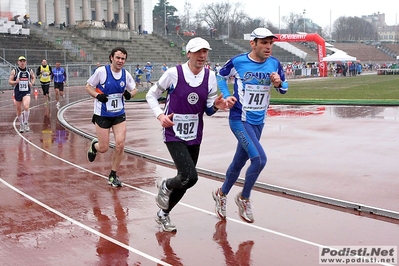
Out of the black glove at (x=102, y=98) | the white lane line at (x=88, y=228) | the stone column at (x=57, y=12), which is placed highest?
the stone column at (x=57, y=12)

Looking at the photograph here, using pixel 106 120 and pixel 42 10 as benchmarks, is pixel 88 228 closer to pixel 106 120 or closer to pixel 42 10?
pixel 106 120

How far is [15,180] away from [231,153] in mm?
4331

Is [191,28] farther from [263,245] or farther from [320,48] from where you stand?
[263,245]

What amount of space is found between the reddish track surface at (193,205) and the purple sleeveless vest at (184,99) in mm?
1175

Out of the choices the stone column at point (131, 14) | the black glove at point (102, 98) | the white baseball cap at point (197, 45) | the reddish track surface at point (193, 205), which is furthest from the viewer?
the stone column at point (131, 14)

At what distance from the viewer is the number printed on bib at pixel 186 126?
645 centimetres

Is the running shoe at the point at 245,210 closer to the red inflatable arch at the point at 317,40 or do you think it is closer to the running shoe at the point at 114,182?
the running shoe at the point at 114,182

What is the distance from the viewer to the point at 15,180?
962 centimetres

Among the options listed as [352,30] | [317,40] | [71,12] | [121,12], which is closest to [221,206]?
[317,40]

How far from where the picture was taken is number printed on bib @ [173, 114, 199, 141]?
6.45 meters

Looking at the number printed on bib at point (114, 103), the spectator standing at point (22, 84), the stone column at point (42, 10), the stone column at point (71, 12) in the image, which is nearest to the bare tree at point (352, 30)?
the stone column at point (71, 12)

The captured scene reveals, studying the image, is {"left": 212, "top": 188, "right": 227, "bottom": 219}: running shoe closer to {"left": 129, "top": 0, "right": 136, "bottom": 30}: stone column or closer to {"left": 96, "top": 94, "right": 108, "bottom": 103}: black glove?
{"left": 96, "top": 94, "right": 108, "bottom": 103}: black glove

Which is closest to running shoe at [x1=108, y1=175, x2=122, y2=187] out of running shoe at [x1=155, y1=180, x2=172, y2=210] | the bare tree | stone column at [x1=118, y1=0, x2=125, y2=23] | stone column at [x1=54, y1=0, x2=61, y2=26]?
running shoe at [x1=155, y1=180, x2=172, y2=210]

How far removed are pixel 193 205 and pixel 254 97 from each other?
184cm
